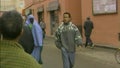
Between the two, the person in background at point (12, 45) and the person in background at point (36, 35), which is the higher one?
the person in background at point (12, 45)

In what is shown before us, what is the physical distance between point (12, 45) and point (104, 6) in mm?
20637

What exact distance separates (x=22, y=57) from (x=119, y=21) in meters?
18.7

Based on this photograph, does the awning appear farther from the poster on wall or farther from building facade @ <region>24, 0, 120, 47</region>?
the poster on wall

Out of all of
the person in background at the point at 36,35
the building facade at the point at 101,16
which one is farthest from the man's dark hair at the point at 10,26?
the building facade at the point at 101,16

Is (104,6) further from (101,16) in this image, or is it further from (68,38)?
(68,38)

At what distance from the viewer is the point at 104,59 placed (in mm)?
16734

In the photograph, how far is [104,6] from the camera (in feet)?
77.4

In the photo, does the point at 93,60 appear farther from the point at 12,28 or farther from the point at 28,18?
the point at 12,28

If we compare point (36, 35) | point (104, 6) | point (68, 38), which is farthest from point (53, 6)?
point (36, 35)

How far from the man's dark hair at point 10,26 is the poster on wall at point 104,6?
19.1m

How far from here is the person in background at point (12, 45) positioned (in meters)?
3.20

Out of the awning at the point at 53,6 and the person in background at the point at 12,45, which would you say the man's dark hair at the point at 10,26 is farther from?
the awning at the point at 53,6

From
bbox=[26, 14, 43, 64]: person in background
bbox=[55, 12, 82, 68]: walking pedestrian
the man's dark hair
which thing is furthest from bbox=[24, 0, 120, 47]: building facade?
the man's dark hair

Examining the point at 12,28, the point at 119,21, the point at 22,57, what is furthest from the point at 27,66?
the point at 119,21
